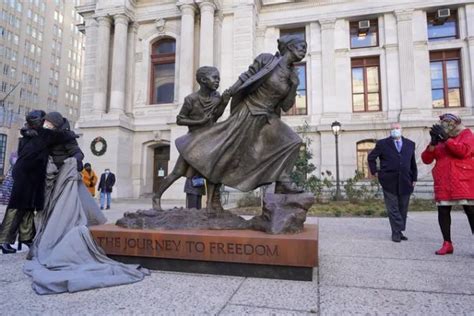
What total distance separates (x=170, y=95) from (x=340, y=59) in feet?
35.7

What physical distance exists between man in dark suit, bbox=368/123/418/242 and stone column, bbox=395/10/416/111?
587 inches

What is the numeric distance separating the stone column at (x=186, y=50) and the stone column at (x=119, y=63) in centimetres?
362

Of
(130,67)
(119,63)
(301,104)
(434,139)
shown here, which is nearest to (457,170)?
(434,139)

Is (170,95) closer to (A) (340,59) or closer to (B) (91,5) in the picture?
(B) (91,5)

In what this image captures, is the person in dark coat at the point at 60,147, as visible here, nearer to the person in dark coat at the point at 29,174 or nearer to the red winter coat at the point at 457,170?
the person in dark coat at the point at 29,174

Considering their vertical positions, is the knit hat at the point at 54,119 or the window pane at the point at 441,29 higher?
the window pane at the point at 441,29

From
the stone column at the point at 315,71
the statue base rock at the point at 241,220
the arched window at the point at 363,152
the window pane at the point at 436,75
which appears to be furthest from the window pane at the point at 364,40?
the statue base rock at the point at 241,220

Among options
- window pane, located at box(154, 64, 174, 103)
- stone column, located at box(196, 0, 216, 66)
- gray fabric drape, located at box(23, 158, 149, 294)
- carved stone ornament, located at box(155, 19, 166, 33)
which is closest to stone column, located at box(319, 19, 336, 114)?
stone column, located at box(196, 0, 216, 66)

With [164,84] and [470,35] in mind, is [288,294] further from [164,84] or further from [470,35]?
[470,35]

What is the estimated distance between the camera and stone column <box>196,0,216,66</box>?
20.1 m

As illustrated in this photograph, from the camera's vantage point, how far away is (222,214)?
4.30 metres

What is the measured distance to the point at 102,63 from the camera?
70.2 feet

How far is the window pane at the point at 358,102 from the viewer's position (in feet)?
68.7

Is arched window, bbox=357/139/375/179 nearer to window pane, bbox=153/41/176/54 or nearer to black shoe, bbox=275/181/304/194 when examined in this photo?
window pane, bbox=153/41/176/54
